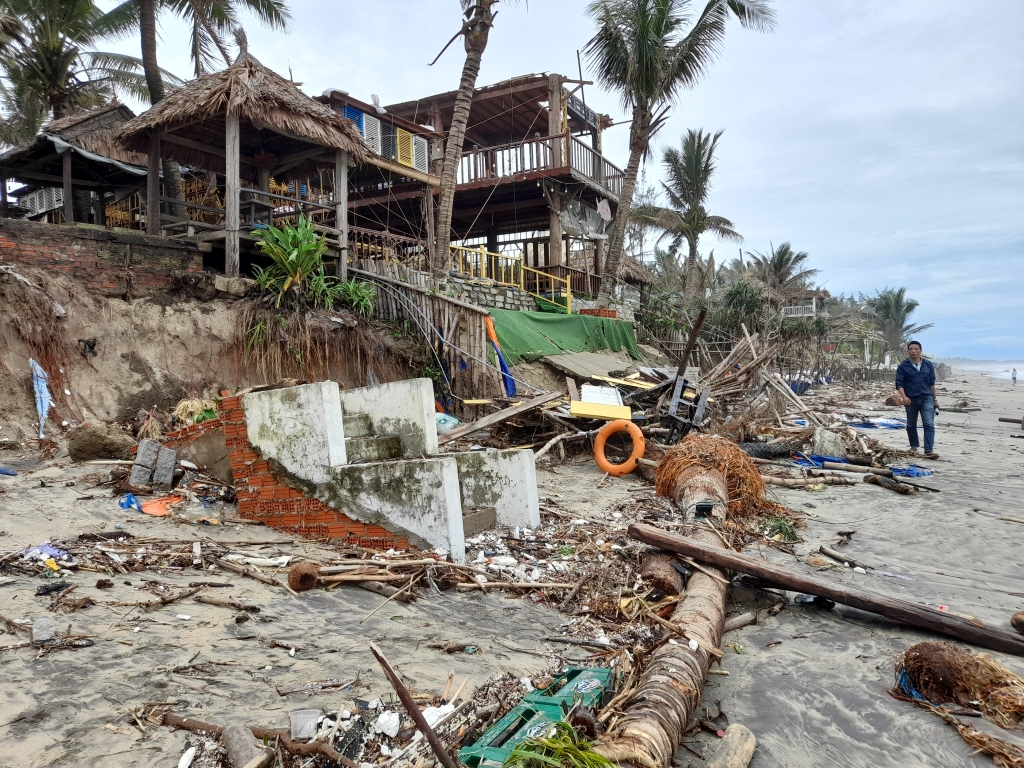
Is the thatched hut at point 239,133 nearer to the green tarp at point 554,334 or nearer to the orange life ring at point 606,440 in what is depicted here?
the green tarp at point 554,334

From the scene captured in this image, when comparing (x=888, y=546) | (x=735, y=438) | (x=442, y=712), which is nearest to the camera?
(x=442, y=712)

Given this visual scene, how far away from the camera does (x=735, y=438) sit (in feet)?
35.9

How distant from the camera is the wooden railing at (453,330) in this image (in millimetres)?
10859

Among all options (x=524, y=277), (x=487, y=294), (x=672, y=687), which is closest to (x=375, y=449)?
(x=672, y=687)

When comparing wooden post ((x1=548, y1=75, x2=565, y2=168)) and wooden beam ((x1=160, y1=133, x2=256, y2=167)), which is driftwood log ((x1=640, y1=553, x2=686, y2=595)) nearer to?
wooden beam ((x1=160, y1=133, x2=256, y2=167))

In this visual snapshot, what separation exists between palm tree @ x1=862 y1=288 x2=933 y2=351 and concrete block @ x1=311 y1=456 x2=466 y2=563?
198 feet

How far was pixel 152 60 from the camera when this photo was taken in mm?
13734

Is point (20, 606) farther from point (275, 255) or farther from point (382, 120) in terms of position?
point (382, 120)

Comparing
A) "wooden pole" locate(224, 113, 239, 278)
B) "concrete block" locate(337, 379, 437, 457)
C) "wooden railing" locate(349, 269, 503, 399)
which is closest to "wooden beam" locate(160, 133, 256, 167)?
"wooden pole" locate(224, 113, 239, 278)

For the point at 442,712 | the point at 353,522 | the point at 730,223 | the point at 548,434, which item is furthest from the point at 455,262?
the point at 730,223

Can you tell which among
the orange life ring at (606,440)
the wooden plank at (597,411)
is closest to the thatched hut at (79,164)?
the wooden plank at (597,411)

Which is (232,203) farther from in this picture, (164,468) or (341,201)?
(164,468)

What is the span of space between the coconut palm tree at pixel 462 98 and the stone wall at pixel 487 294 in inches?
17.6

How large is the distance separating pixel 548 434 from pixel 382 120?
12434 mm
